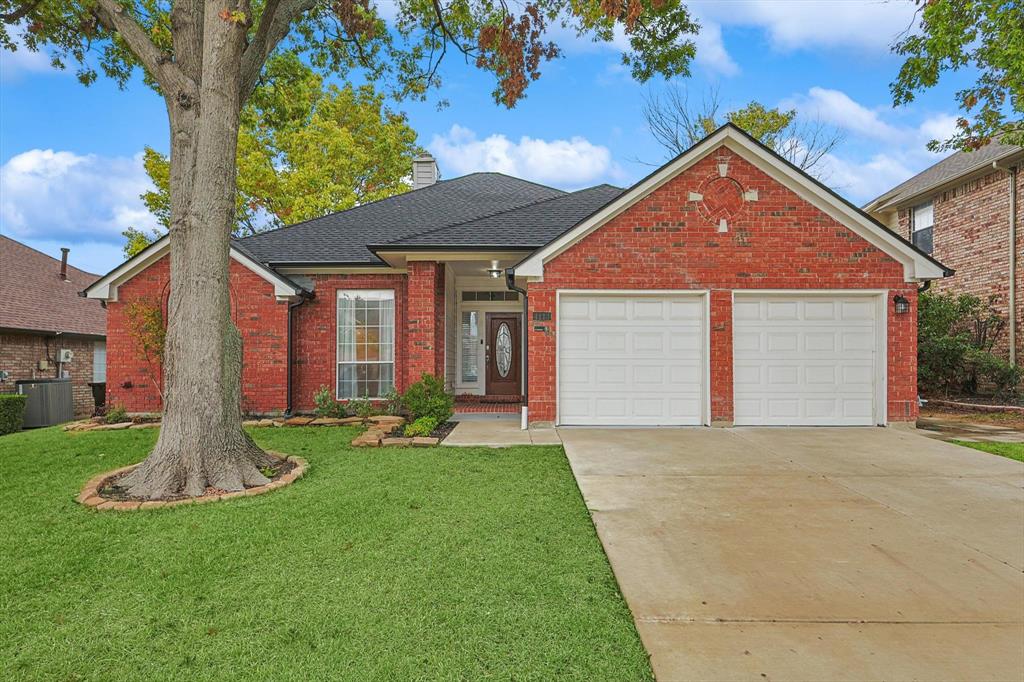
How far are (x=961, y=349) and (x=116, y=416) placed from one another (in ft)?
61.3

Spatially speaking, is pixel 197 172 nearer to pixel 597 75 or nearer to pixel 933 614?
pixel 933 614

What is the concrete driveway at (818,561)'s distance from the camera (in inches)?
96.6

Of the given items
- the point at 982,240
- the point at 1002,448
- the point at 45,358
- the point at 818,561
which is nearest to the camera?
the point at 818,561

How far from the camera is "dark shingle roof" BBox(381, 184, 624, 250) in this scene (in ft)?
31.8

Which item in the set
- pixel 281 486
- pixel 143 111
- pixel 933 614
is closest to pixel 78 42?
pixel 143 111

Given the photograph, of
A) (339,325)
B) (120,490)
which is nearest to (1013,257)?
(339,325)

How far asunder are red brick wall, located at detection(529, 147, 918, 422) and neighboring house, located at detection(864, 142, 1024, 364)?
6.43m

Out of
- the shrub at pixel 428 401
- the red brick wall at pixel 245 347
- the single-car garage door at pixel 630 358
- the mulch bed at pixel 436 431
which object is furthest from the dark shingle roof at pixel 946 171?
the red brick wall at pixel 245 347

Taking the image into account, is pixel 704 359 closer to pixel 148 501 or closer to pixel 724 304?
pixel 724 304

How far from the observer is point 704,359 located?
29.1ft

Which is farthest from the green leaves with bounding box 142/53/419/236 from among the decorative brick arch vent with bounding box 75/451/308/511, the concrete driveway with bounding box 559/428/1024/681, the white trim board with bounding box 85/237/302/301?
the concrete driveway with bounding box 559/428/1024/681

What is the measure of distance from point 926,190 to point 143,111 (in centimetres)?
2047

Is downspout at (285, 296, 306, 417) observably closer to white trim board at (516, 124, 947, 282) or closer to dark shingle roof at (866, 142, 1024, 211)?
white trim board at (516, 124, 947, 282)

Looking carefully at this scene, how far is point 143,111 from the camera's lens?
1103 cm
